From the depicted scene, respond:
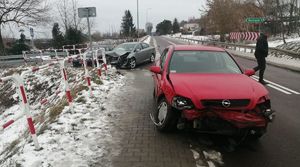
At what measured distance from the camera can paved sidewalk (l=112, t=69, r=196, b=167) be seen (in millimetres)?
4727

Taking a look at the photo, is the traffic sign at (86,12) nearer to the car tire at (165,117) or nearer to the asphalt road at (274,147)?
the car tire at (165,117)

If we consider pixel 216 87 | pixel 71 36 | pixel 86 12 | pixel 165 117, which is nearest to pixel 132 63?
pixel 86 12

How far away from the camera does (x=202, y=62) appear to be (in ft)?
21.8

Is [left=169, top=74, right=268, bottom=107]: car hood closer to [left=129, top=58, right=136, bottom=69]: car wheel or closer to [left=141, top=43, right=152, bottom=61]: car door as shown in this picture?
[left=129, top=58, right=136, bottom=69]: car wheel

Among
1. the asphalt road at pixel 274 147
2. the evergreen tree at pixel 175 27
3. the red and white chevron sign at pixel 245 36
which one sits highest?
the evergreen tree at pixel 175 27

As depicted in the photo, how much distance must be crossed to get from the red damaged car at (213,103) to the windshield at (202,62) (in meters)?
0.06

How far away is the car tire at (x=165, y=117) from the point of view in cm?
546

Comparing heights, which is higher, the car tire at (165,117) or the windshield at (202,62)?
the windshield at (202,62)

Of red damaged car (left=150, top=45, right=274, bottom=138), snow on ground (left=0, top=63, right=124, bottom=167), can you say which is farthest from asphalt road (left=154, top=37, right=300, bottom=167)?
snow on ground (left=0, top=63, right=124, bottom=167)

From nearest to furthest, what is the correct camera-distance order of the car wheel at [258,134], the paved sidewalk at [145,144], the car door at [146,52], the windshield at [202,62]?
the paved sidewalk at [145,144], the car wheel at [258,134], the windshield at [202,62], the car door at [146,52]

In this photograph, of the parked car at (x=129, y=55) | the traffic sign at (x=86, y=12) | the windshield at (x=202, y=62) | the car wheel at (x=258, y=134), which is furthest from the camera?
the parked car at (x=129, y=55)

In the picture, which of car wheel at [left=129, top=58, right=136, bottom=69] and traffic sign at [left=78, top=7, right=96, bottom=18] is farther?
car wheel at [left=129, top=58, right=136, bottom=69]

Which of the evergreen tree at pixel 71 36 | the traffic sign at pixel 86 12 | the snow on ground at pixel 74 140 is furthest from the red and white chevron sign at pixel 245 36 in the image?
the snow on ground at pixel 74 140

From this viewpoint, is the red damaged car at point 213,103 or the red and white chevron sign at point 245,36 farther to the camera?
the red and white chevron sign at point 245,36
